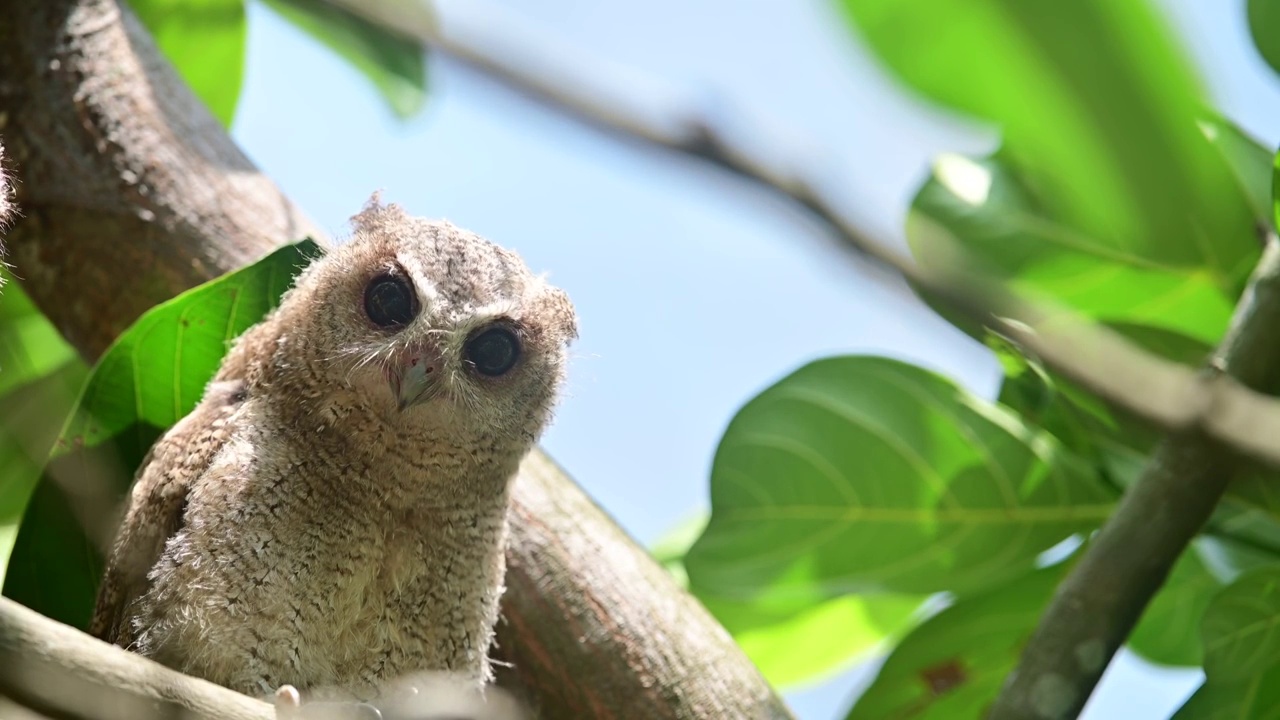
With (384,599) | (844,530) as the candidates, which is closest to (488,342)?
(384,599)

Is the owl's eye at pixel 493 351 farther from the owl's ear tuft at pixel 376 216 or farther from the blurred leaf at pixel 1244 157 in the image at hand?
the blurred leaf at pixel 1244 157

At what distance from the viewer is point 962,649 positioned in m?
3.24

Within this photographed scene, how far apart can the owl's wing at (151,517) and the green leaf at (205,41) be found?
4.51 feet

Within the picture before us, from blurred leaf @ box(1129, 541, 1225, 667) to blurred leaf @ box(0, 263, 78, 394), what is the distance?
3.06 m

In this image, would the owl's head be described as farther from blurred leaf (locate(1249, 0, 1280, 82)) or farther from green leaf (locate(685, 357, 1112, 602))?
blurred leaf (locate(1249, 0, 1280, 82))

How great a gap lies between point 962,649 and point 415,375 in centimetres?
167

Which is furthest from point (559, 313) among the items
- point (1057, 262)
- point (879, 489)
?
point (1057, 262)

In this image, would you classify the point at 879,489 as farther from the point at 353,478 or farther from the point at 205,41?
the point at 205,41

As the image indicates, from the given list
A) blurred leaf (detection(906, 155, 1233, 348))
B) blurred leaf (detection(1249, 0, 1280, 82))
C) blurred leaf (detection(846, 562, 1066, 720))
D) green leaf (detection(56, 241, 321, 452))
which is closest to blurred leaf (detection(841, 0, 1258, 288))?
blurred leaf (detection(906, 155, 1233, 348))

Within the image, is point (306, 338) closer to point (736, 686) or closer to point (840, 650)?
point (736, 686)

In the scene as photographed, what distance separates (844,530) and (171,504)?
1728mm

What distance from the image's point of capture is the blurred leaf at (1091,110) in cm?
127

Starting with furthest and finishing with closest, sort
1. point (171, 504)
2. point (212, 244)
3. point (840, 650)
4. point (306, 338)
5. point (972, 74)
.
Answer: point (840, 650) < point (212, 244) < point (306, 338) < point (171, 504) < point (972, 74)

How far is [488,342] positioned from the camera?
9.26 ft
